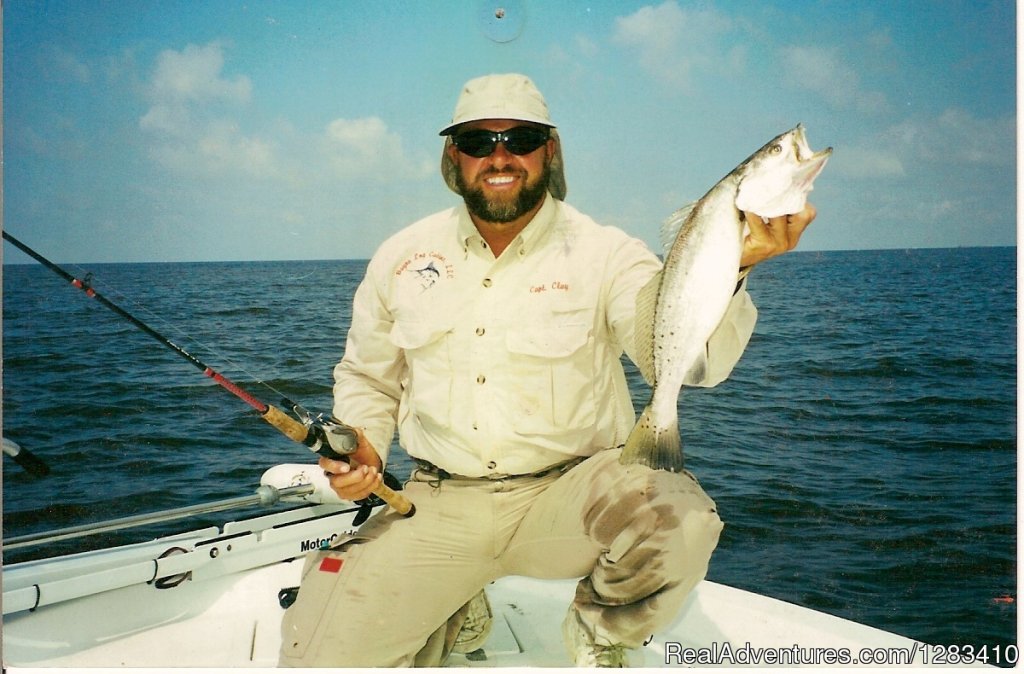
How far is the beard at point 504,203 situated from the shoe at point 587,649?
1.68m

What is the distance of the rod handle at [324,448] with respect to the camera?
302 cm

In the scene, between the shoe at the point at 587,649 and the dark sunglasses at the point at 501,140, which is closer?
the shoe at the point at 587,649

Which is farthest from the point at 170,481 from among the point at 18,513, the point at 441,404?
the point at 441,404

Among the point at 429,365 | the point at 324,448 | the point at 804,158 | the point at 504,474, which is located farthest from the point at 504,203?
the point at 804,158

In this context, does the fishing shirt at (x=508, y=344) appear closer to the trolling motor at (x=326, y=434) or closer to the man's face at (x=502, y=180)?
the man's face at (x=502, y=180)

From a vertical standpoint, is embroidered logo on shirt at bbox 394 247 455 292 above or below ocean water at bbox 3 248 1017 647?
above

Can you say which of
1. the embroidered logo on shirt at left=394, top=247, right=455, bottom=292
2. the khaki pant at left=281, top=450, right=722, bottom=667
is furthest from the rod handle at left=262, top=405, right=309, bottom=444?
the embroidered logo on shirt at left=394, top=247, right=455, bottom=292

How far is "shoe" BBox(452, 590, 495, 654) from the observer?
345 cm

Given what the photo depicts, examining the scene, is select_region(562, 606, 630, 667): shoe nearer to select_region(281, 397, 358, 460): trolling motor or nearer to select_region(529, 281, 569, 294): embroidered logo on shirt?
select_region(281, 397, 358, 460): trolling motor

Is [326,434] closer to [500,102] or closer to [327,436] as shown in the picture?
[327,436]

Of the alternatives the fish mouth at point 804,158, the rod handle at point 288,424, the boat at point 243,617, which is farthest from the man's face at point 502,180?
the boat at point 243,617

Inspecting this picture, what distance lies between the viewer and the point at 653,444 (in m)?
2.62

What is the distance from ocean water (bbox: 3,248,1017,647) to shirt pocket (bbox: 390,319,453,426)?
3.40 ft

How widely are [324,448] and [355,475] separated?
17 centimetres
